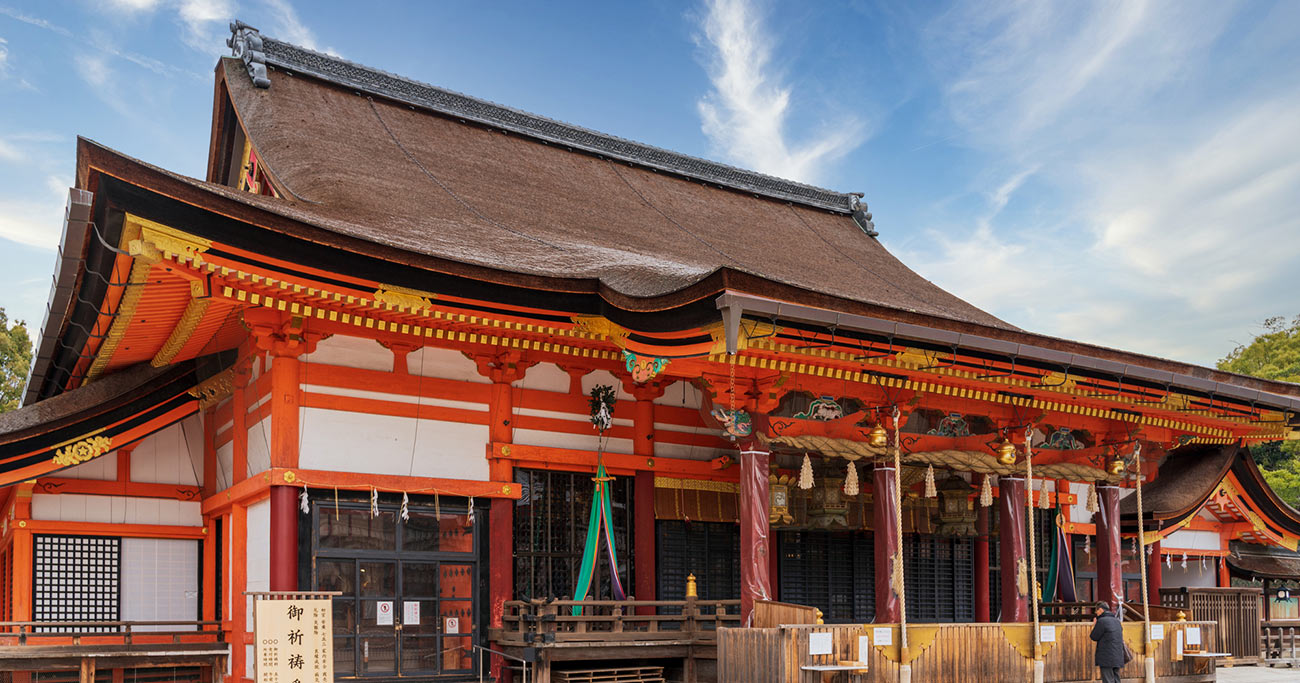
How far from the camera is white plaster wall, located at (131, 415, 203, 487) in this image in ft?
46.9

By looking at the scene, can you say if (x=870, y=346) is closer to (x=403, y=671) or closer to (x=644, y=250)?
(x=644, y=250)

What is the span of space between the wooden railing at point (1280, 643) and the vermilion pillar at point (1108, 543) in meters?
5.68

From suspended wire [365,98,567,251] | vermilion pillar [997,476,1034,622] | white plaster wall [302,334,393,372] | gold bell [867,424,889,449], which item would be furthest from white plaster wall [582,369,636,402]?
vermilion pillar [997,476,1034,622]

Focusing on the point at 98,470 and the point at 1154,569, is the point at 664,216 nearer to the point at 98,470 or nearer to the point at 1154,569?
the point at 98,470

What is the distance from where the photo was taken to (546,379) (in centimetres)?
1334

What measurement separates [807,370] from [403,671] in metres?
5.39

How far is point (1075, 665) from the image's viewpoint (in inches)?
498

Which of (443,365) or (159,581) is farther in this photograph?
(159,581)

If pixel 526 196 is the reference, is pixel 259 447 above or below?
below

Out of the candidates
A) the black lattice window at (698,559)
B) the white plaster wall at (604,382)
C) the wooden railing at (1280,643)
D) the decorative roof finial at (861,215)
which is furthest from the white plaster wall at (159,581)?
the wooden railing at (1280,643)

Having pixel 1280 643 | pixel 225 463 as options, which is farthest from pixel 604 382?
pixel 1280 643

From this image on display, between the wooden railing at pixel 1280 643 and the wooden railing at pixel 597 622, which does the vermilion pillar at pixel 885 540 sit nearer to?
the wooden railing at pixel 597 622

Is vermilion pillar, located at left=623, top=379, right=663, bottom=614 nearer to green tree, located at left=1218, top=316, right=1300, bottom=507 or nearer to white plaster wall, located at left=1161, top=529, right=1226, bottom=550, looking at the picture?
white plaster wall, located at left=1161, top=529, right=1226, bottom=550

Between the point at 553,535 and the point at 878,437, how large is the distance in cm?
392
